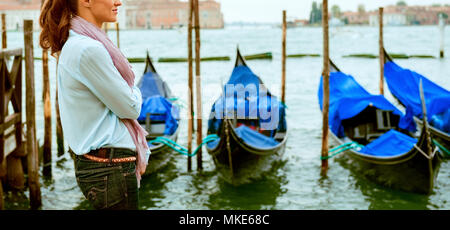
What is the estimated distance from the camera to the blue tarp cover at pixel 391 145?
4039mm

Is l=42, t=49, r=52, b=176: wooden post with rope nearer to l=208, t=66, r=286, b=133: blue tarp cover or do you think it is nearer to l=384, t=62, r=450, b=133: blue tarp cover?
l=208, t=66, r=286, b=133: blue tarp cover

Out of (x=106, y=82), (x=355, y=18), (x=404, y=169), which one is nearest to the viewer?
(x=106, y=82)

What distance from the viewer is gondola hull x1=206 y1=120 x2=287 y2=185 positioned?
13.6 ft

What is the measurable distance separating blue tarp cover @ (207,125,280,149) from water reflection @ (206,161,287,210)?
28cm

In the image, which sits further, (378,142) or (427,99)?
(427,99)

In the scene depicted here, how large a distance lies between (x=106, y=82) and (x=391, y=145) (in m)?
3.51

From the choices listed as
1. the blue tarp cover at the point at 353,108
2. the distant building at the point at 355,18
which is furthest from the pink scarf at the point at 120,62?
the distant building at the point at 355,18

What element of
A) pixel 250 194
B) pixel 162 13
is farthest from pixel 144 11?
pixel 250 194

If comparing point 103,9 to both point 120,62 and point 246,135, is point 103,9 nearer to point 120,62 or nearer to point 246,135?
point 120,62

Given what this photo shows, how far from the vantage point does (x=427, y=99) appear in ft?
18.1

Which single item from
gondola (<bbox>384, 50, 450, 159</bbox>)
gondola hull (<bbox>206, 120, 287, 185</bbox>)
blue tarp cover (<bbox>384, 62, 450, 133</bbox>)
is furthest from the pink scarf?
blue tarp cover (<bbox>384, 62, 450, 133</bbox>)

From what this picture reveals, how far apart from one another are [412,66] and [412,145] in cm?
1444
